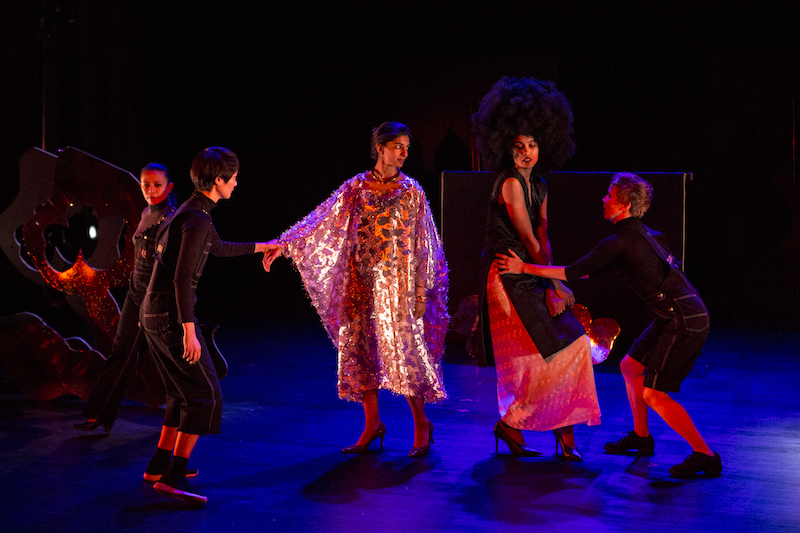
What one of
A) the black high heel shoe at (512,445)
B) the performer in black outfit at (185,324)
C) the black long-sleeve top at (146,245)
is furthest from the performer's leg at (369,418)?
the black long-sleeve top at (146,245)

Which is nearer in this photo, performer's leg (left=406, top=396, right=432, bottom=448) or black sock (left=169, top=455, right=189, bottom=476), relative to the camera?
black sock (left=169, top=455, right=189, bottom=476)

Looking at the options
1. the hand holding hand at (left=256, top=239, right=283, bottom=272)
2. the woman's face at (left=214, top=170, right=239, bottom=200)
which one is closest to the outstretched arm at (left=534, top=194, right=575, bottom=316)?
the hand holding hand at (left=256, top=239, right=283, bottom=272)

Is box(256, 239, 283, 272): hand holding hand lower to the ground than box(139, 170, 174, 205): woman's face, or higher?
lower

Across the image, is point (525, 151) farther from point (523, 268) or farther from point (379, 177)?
point (379, 177)

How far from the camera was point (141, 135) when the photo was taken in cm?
966

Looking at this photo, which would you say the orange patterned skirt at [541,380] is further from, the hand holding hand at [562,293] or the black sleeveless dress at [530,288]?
the hand holding hand at [562,293]

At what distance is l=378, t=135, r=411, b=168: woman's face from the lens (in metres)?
3.70

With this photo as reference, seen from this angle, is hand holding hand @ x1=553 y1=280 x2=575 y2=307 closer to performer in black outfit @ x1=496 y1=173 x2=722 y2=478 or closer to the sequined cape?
performer in black outfit @ x1=496 y1=173 x2=722 y2=478

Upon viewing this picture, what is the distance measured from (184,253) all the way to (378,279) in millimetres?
1028

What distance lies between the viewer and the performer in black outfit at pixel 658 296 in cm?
343

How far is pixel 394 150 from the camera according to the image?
370cm

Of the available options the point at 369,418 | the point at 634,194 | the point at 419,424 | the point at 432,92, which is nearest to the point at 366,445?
the point at 369,418

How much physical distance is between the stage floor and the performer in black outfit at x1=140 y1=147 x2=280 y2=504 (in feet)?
0.90

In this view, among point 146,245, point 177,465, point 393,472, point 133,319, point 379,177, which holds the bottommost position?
point 393,472
